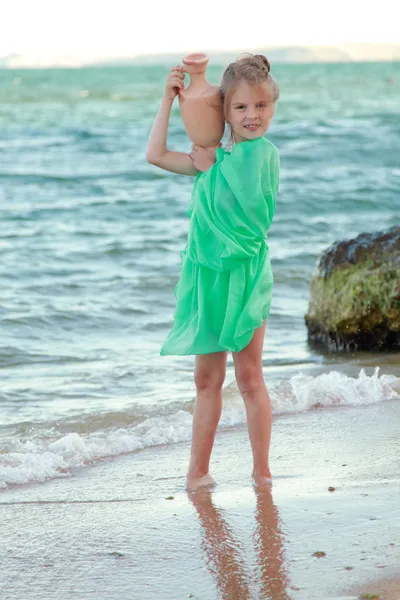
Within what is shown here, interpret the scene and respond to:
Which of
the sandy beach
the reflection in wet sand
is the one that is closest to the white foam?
the sandy beach

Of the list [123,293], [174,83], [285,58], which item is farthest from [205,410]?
[285,58]

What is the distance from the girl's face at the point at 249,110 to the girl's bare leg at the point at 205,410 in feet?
2.63

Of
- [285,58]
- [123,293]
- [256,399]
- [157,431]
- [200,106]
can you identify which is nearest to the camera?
[200,106]

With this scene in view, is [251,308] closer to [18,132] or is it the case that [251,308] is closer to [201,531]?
[201,531]

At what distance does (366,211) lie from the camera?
13.5m

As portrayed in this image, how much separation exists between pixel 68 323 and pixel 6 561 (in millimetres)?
4722

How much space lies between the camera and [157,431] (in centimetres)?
445

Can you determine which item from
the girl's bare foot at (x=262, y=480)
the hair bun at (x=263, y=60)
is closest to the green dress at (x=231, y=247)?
the hair bun at (x=263, y=60)

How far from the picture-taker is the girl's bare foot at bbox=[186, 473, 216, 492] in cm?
348

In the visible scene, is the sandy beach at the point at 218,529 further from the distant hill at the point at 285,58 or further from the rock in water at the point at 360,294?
the distant hill at the point at 285,58

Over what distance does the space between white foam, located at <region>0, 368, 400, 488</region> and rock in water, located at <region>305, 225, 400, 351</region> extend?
82cm

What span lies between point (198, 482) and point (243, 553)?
2.57 ft

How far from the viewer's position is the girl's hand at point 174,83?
333 cm

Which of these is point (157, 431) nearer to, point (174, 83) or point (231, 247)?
point (231, 247)
